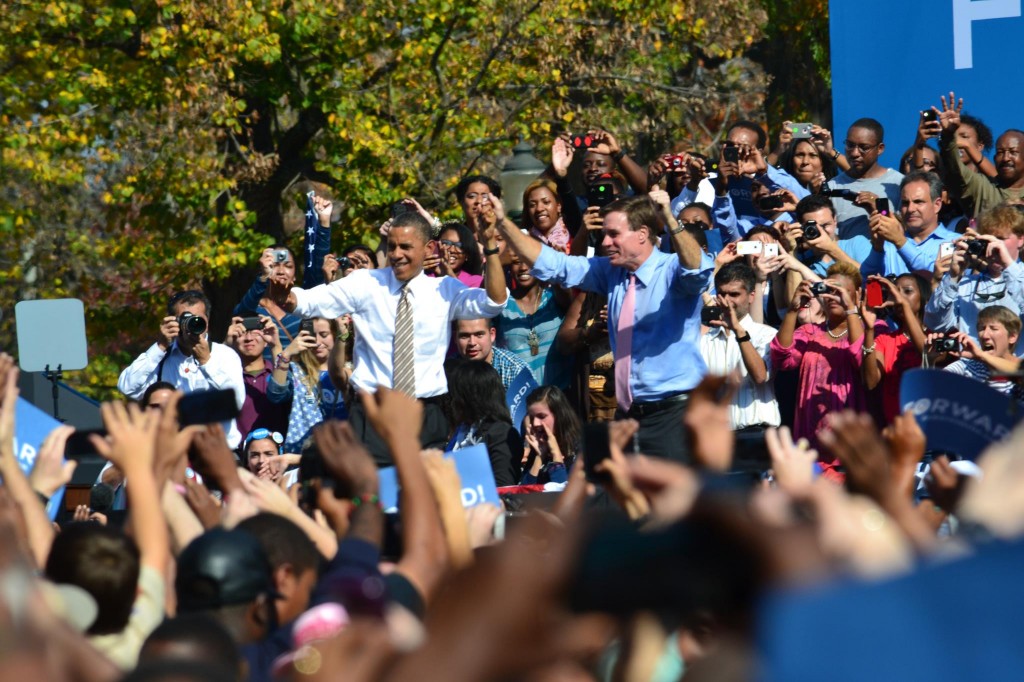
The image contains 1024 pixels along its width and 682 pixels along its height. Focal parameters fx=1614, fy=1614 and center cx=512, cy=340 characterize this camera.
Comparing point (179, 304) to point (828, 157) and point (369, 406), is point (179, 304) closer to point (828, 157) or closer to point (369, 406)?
point (828, 157)

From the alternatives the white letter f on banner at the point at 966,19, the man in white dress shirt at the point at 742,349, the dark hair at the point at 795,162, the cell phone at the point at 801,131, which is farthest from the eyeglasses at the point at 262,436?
the white letter f on banner at the point at 966,19

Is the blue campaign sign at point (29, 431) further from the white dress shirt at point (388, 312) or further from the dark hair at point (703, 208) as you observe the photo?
the dark hair at point (703, 208)

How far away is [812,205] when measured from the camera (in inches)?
314

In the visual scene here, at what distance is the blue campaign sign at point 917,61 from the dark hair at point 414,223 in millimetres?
2630

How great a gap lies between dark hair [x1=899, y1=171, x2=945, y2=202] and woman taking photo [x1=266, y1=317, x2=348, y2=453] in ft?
10.2

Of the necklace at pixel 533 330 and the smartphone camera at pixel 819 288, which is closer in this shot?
the smartphone camera at pixel 819 288

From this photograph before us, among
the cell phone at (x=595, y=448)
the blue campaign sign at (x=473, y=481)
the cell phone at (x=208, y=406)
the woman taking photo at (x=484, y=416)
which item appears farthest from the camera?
the woman taking photo at (x=484, y=416)

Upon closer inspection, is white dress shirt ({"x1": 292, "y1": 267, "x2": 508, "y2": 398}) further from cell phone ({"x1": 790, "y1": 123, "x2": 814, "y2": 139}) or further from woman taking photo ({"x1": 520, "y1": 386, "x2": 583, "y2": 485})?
cell phone ({"x1": 790, "y1": 123, "x2": 814, "y2": 139})

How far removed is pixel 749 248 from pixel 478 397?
145cm

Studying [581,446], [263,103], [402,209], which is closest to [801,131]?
[402,209]

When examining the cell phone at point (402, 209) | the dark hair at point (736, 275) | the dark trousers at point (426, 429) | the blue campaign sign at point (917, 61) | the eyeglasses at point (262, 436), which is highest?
the blue campaign sign at point (917, 61)

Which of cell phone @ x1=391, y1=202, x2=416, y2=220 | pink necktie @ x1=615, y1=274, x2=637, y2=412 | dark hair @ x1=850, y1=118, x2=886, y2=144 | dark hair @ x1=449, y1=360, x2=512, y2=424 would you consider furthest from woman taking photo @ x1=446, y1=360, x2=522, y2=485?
dark hair @ x1=850, y1=118, x2=886, y2=144

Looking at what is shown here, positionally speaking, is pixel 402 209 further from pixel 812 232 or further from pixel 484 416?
pixel 812 232

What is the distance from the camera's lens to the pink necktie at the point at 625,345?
7211mm
